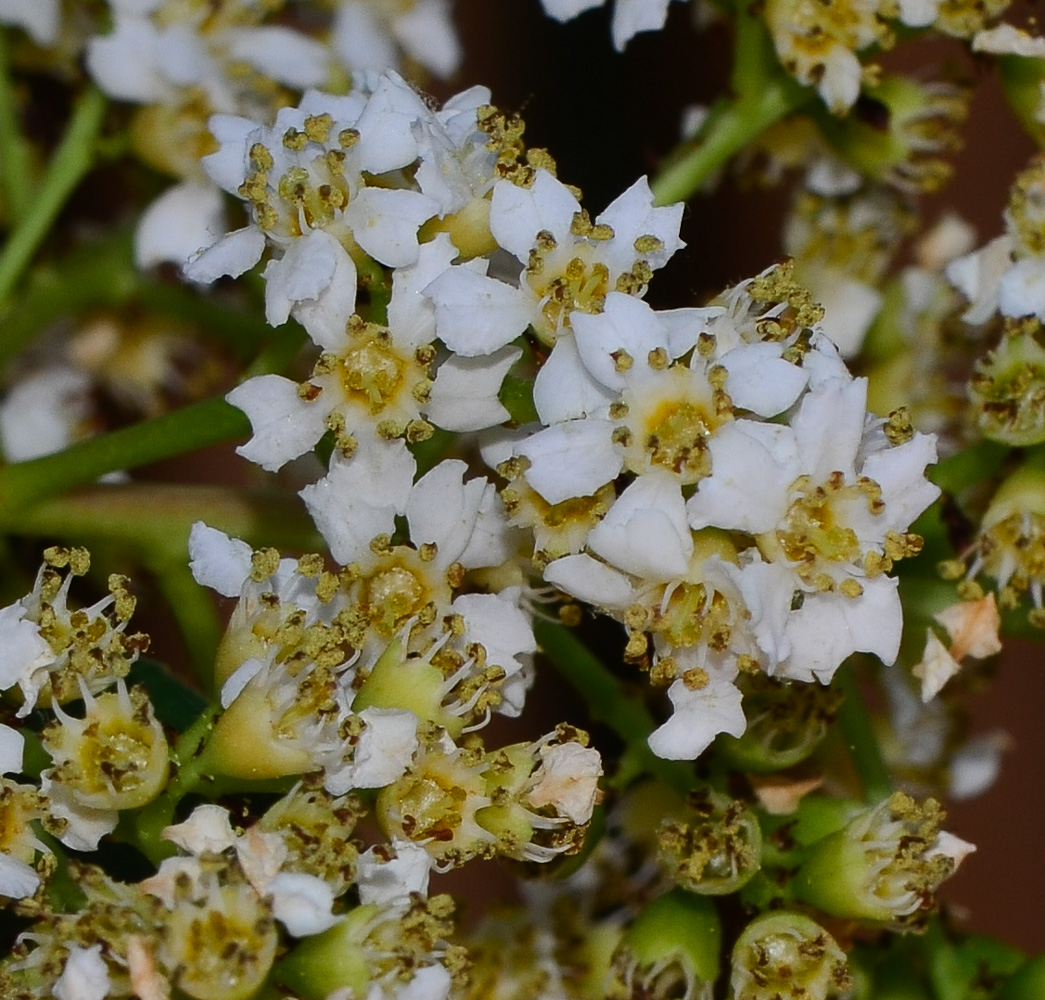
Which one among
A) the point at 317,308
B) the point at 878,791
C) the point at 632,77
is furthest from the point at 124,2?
the point at 632,77

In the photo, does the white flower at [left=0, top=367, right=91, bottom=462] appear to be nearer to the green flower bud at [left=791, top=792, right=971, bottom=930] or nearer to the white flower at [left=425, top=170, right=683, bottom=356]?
the white flower at [left=425, top=170, right=683, bottom=356]

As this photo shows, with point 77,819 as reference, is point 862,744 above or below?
below

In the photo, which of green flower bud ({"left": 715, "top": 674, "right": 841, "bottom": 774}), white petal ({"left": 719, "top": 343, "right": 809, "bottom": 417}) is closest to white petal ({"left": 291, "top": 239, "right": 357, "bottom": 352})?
white petal ({"left": 719, "top": 343, "right": 809, "bottom": 417})

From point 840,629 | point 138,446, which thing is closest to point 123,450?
point 138,446

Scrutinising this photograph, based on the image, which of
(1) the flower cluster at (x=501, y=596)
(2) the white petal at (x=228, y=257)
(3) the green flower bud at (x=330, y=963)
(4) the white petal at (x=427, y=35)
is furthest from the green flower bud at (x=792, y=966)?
(4) the white petal at (x=427, y=35)

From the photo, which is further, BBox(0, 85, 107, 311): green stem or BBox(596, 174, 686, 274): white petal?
BBox(0, 85, 107, 311): green stem

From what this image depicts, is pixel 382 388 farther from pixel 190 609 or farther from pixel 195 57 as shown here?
pixel 195 57

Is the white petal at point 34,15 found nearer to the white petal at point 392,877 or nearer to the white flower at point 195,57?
the white flower at point 195,57
